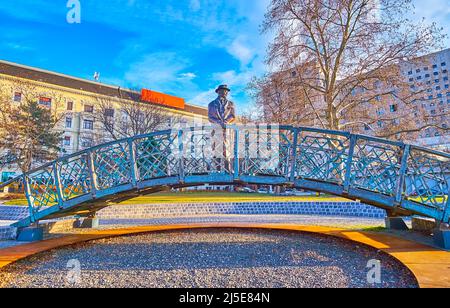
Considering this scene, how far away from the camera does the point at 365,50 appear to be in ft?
47.9

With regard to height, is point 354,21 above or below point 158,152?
above

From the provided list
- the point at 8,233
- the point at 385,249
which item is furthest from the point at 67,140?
the point at 385,249

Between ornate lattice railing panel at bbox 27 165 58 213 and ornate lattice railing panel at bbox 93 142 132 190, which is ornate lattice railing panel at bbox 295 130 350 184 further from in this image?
ornate lattice railing panel at bbox 27 165 58 213

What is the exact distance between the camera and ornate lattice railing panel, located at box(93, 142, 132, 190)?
6.33m

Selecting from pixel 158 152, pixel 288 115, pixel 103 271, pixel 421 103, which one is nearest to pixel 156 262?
pixel 103 271

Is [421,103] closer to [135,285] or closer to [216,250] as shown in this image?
[216,250]

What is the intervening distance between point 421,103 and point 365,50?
15.2 feet

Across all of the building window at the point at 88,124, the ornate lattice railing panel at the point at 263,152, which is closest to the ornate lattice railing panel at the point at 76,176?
the ornate lattice railing panel at the point at 263,152

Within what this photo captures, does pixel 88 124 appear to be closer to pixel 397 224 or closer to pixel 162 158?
pixel 162 158

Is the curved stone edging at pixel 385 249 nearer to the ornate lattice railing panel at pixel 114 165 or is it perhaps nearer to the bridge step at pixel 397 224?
the bridge step at pixel 397 224

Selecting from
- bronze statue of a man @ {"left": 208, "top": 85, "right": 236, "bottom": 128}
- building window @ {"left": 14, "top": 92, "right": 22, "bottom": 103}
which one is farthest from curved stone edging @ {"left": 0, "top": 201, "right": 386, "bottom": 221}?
building window @ {"left": 14, "top": 92, "right": 22, "bottom": 103}

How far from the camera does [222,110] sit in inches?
255

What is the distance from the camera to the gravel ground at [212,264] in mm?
3906

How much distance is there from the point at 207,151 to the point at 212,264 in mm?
2701
